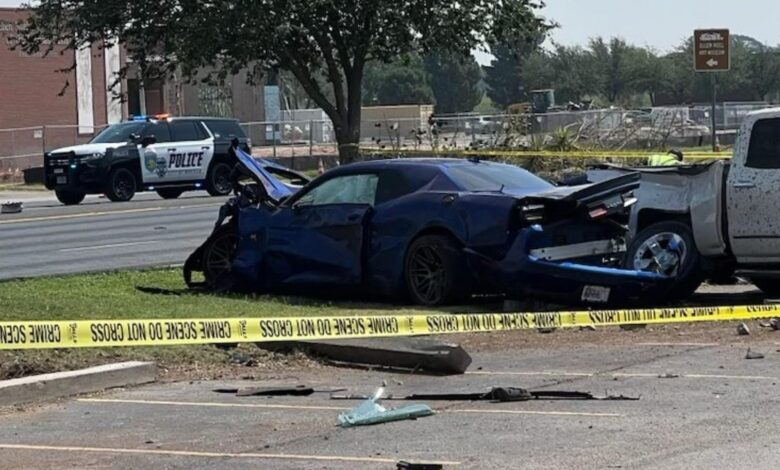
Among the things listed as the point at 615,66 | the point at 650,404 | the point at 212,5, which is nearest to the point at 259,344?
the point at 650,404

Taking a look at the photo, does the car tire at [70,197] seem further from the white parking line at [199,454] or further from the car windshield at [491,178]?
the white parking line at [199,454]

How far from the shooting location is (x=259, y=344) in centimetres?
1111

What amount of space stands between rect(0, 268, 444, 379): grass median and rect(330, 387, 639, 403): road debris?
65.5 inches

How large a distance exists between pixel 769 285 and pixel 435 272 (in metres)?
3.43

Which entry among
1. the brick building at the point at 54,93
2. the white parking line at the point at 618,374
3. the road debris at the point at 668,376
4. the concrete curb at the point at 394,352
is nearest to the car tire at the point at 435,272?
the concrete curb at the point at 394,352

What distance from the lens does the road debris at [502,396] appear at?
8883 mm

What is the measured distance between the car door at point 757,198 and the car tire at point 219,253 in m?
5.05

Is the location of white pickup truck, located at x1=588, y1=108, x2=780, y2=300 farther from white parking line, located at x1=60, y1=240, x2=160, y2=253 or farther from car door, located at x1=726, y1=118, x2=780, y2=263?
white parking line, located at x1=60, y1=240, x2=160, y2=253

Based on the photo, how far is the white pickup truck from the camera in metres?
13.4

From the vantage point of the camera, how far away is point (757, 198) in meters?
13.4

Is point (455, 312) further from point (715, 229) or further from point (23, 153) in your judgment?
point (23, 153)

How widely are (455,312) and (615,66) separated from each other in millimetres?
81665

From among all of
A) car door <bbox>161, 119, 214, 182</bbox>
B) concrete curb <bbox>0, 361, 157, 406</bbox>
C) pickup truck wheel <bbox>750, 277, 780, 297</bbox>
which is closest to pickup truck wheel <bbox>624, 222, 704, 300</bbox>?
pickup truck wheel <bbox>750, 277, 780, 297</bbox>

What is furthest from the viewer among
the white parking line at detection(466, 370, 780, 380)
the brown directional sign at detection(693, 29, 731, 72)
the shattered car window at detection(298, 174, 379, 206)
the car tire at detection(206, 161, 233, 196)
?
the brown directional sign at detection(693, 29, 731, 72)
